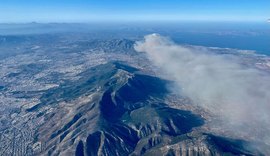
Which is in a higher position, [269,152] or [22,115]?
[269,152]

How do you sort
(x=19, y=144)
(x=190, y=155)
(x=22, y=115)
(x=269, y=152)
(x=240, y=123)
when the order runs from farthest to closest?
1. (x=22, y=115)
2. (x=240, y=123)
3. (x=19, y=144)
4. (x=269, y=152)
5. (x=190, y=155)

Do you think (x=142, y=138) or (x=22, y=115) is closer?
(x=142, y=138)

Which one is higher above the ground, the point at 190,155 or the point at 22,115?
the point at 190,155

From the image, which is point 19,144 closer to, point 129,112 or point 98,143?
point 98,143

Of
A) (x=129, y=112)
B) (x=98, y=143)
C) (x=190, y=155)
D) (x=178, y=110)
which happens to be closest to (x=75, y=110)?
(x=129, y=112)

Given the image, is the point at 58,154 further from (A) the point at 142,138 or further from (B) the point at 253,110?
(B) the point at 253,110

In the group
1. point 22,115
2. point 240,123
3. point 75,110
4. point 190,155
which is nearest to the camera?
point 190,155

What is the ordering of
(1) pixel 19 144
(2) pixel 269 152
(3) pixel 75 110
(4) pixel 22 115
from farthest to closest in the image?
(4) pixel 22 115 → (3) pixel 75 110 → (1) pixel 19 144 → (2) pixel 269 152

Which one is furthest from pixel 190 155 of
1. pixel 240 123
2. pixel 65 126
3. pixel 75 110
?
pixel 75 110

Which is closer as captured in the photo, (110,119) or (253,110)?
(110,119)
